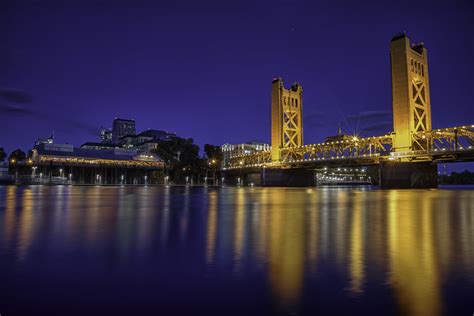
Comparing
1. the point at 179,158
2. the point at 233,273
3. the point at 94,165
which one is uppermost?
the point at 179,158

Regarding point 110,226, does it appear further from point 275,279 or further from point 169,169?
point 169,169

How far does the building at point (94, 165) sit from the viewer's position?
11119 cm

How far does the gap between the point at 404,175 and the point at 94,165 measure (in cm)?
9617

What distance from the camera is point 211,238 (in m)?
8.21

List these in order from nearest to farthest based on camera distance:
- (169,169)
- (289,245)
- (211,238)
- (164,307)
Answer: (164,307) → (289,245) → (211,238) → (169,169)

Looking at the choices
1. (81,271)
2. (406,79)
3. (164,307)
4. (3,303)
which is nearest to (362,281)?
(164,307)

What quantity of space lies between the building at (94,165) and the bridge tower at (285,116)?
4472 cm

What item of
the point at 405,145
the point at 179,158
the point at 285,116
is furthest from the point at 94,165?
the point at 405,145

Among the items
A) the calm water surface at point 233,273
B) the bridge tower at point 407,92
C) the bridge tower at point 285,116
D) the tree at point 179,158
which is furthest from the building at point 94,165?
the calm water surface at point 233,273

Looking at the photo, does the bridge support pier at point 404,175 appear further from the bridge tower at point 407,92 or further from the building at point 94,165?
the building at point 94,165

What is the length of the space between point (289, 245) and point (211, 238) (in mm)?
1935

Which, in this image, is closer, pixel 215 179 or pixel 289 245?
pixel 289 245

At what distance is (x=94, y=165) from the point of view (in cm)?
11825

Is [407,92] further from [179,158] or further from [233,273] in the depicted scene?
[233,273]
